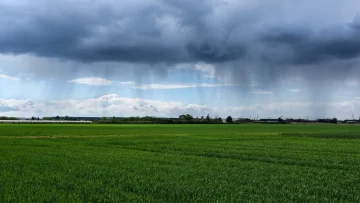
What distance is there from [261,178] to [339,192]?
410cm

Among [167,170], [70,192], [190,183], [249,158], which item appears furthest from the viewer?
[249,158]

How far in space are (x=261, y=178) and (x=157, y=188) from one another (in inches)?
242

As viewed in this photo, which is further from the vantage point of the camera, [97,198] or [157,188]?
[157,188]

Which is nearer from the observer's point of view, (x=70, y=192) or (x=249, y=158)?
(x=70, y=192)

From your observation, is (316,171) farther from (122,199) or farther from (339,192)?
(122,199)

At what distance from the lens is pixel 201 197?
13.6 meters

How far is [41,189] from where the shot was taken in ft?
47.7

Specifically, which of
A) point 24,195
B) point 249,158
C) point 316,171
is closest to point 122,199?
point 24,195

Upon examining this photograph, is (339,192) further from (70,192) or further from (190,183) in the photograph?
(70,192)

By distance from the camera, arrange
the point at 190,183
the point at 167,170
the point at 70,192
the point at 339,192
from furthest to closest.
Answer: the point at 167,170 → the point at 190,183 → the point at 339,192 → the point at 70,192

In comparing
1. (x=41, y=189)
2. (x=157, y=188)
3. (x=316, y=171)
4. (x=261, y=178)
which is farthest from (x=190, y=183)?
(x=316, y=171)

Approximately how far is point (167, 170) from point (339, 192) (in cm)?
953

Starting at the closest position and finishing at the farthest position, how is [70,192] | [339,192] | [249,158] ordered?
[70,192] → [339,192] → [249,158]

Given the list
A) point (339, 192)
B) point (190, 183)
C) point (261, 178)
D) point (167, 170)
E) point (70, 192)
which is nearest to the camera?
point (70, 192)
